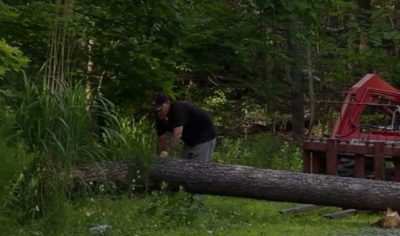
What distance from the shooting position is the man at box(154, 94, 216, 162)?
1149 centimetres

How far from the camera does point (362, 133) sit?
47.4 ft

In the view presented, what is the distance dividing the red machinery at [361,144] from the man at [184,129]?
208 cm

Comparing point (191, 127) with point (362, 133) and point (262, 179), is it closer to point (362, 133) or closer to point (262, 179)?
point (262, 179)

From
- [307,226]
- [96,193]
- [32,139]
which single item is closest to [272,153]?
[307,226]

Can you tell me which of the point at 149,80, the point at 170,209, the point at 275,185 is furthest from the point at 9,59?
the point at 149,80

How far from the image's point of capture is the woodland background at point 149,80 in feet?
27.8

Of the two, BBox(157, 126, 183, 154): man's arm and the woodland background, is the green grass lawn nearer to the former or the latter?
the woodland background

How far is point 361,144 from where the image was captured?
41.8 ft

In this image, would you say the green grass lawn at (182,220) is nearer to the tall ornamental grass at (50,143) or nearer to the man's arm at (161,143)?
the tall ornamental grass at (50,143)

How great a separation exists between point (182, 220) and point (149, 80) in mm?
4924

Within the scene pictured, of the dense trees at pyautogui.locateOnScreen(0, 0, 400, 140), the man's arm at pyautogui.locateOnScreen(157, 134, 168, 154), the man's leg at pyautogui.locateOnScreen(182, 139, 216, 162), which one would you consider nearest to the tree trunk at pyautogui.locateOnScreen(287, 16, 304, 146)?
the dense trees at pyautogui.locateOnScreen(0, 0, 400, 140)

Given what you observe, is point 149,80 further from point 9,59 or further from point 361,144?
point 9,59

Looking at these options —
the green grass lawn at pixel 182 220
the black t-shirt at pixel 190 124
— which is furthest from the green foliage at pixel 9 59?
the black t-shirt at pixel 190 124

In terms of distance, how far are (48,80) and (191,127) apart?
3.50m
